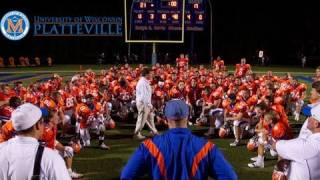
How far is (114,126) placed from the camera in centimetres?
1479

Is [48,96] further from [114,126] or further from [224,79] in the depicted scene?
[224,79]

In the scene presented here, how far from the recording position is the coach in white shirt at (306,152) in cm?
429

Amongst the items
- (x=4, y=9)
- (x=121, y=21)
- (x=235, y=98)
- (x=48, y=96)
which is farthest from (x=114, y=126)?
(x=4, y=9)

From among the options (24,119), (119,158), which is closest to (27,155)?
(24,119)

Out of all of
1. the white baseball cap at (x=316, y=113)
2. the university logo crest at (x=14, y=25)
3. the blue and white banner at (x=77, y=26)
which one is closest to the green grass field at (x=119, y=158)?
the white baseball cap at (x=316, y=113)

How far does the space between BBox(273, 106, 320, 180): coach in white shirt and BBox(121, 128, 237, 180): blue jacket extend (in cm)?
100

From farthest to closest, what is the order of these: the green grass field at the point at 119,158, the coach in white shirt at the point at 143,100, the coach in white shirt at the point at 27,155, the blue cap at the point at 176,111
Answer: the coach in white shirt at the point at 143,100 → the green grass field at the point at 119,158 → the blue cap at the point at 176,111 → the coach in white shirt at the point at 27,155

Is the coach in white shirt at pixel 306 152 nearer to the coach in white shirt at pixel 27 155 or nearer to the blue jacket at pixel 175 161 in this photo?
the blue jacket at pixel 175 161

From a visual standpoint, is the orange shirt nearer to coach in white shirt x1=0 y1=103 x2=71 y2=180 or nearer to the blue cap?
coach in white shirt x1=0 y1=103 x2=71 y2=180

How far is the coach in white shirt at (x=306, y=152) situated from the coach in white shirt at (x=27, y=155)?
6.75 feet

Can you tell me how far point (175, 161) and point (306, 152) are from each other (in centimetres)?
139

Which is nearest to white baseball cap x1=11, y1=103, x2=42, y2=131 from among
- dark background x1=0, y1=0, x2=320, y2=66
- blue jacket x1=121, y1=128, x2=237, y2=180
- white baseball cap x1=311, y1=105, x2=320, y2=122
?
blue jacket x1=121, y1=128, x2=237, y2=180

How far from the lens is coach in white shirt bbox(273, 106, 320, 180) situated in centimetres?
429

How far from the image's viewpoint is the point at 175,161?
3.59 m
